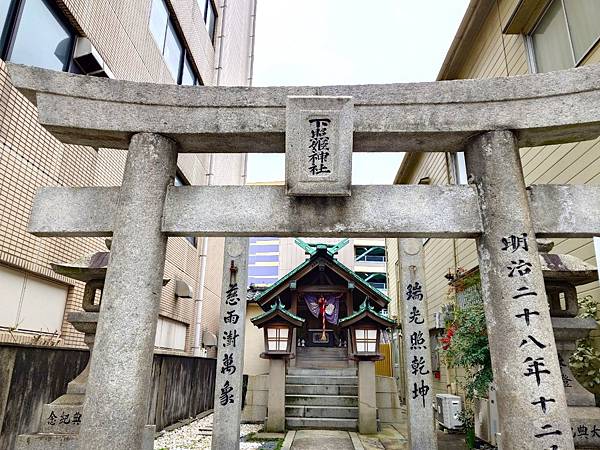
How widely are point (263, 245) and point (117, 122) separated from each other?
4948 centimetres

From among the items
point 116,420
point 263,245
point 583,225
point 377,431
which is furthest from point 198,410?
point 263,245

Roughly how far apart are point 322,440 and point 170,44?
1375 centimetres

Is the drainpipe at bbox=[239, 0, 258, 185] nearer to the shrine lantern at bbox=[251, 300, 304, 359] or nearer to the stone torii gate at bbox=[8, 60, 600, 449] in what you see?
the shrine lantern at bbox=[251, 300, 304, 359]

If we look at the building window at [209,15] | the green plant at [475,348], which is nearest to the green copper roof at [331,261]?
the green plant at [475,348]

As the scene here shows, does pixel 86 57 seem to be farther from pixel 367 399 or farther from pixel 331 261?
pixel 367 399

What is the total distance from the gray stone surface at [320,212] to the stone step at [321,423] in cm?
1011

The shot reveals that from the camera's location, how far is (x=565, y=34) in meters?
7.93

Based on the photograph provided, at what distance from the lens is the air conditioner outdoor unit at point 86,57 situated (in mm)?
9273

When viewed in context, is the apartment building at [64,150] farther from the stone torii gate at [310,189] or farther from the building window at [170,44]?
the stone torii gate at [310,189]

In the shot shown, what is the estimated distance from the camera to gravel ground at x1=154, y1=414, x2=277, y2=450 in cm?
957

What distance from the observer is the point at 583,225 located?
14.3 feet

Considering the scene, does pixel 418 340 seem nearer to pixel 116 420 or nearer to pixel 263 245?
pixel 116 420

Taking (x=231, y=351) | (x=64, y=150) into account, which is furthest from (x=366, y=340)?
(x=64, y=150)

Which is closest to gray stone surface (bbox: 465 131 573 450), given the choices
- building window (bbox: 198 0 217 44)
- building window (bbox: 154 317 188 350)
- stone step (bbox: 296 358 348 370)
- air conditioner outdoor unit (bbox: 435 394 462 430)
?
air conditioner outdoor unit (bbox: 435 394 462 430)
